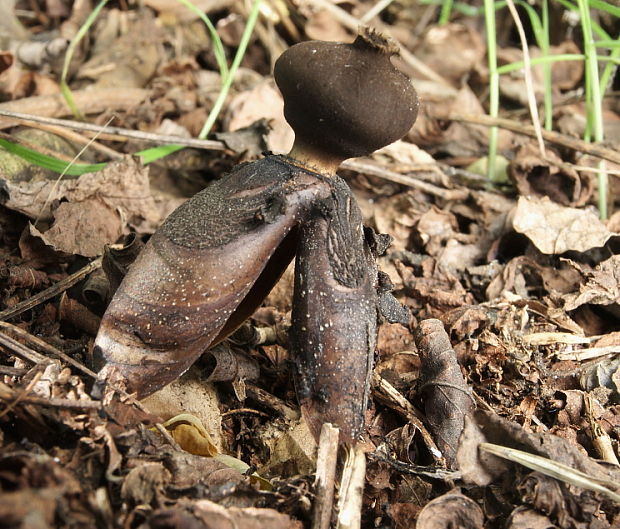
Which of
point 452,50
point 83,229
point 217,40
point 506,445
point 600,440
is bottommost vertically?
point 600,440

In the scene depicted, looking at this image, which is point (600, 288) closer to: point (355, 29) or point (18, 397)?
point (18, 397)

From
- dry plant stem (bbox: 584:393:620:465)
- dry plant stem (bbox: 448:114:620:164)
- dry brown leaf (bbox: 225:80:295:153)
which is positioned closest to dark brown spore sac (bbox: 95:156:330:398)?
dry plant stem (bbox: 584:393:620:465)

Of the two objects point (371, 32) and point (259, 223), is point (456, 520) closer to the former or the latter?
point (259, 223)

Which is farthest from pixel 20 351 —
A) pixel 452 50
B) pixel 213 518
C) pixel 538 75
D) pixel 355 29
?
pixel 538 75

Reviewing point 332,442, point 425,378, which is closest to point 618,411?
point 425,378

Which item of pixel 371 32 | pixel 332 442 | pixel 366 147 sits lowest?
pixel 332 442

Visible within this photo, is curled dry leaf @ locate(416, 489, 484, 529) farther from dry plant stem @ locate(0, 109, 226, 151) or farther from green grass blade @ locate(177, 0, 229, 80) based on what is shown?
green grass blade @ locate(177, 0, 229, 80)

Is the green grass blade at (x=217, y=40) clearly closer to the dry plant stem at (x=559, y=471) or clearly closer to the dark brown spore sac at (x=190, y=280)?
the dark brown spore sac at (x=190, y=280)
